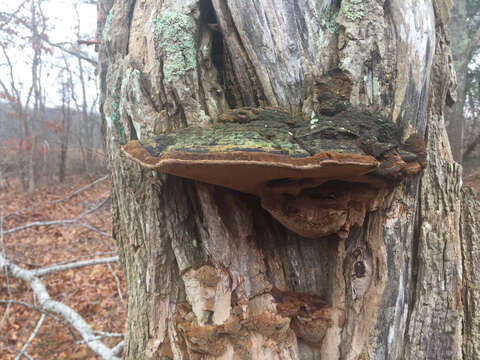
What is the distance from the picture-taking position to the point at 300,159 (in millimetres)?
904

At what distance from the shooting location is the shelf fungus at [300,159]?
0.90 meters

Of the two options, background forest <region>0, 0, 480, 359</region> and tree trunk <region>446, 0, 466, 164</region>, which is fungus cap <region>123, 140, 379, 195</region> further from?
tree trunk <region>446, 0, 466, 164</region>

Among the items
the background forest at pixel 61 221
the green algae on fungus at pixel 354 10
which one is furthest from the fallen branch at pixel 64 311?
the green algae on fungus at pixel 354 10

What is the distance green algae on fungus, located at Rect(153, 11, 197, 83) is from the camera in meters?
1.39

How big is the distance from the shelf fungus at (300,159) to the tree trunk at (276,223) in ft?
0.36

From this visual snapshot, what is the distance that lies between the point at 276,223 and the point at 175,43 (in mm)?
1047

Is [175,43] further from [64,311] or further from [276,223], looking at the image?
[64,311]

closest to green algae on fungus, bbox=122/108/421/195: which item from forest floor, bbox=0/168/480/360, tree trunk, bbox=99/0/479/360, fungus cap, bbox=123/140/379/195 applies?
fungus cap, bbox=123/140/379/195

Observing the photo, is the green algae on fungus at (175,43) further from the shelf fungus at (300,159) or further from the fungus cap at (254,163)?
the fungus cap at (254,163)

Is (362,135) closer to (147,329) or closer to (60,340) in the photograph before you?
(147,329)

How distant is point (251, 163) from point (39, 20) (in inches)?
494

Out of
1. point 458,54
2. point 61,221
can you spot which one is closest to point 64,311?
point 61,221

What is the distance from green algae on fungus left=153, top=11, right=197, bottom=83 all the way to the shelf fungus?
1.33 ft

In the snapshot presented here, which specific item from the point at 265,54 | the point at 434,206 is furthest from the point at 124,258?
the point at 434,206
